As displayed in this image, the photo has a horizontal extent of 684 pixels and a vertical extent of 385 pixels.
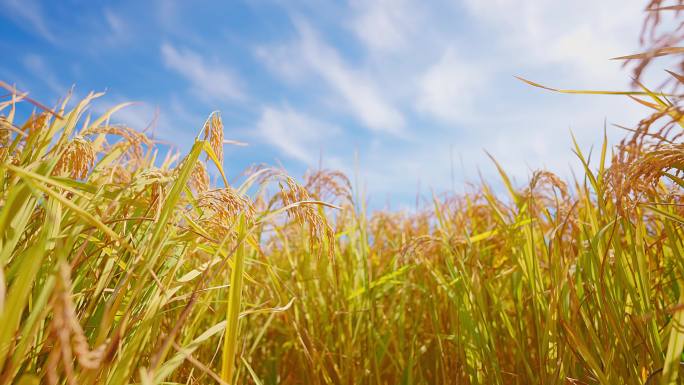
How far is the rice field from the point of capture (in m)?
1.08

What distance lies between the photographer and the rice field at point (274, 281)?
1083 millimetres

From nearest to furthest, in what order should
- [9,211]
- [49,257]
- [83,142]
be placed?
[9,211] → [49,257] → [83,142]

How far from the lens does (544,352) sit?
1.63 metres

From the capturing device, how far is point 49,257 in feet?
4.38

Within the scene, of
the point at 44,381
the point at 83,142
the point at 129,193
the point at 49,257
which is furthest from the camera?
the point at 129,193

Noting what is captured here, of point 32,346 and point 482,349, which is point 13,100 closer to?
point 32,346

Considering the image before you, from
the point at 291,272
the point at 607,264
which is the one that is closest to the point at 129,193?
the point at 291,272

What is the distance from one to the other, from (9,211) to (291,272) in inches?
69.0

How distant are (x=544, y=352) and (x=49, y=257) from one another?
1.55m

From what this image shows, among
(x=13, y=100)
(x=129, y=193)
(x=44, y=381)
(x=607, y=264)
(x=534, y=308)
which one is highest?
(x=13, y=100)

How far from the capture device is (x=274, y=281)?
182cm

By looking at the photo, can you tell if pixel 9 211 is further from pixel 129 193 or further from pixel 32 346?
pixel 129 193

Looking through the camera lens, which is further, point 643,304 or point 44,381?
point 643,304

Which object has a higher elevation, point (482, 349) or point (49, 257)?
point (49, 257)
